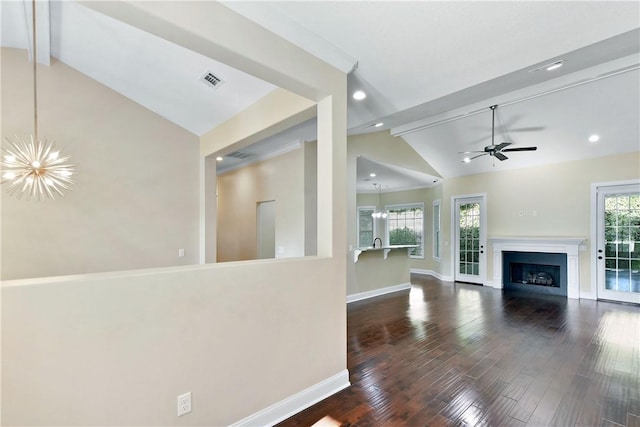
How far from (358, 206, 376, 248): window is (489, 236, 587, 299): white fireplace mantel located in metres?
4.06

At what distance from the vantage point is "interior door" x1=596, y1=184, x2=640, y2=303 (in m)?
5.64

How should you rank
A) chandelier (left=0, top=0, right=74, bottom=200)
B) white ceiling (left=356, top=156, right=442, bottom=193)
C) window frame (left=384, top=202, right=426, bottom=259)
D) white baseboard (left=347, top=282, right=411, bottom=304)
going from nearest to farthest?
chandelier (left=0, top=0, right=74, bottom=200) < white baseboard (left=347, top=282, right=411, bottom=304) < white ceiling (left=356, top=156, right=442, bottom=193) < window frame (left=384, top=202, right=426, bottom=259)

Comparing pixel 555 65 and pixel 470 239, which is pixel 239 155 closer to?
pixel 555 65

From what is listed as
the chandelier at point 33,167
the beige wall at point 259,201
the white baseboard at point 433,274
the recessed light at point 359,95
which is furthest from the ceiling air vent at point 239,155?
the white baseboard at point 433,274

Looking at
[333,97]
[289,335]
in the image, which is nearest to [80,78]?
[333,97]

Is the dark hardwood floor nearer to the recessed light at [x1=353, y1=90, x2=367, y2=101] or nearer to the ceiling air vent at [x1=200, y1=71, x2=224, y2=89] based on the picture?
the recessed light at [x1=353, y1=90, x2=367, y2=101]

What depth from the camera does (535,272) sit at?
685cm

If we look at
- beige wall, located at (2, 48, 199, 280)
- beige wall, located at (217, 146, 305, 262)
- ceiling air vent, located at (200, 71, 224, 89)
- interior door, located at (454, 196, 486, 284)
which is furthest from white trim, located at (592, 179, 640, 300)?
beige wall, located at (2, 48, 199, 280)

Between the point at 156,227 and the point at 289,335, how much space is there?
10.8 feet

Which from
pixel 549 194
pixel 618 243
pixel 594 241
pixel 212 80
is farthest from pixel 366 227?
pixel 212 80

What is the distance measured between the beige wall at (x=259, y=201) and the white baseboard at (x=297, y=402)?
2.86 meters

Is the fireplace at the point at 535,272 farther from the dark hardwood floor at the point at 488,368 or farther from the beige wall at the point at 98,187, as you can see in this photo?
the beige wall at the point at 98,187

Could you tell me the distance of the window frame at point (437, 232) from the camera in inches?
335

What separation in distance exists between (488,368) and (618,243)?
5171 mm
